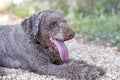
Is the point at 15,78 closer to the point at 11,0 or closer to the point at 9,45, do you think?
the point at 9,45

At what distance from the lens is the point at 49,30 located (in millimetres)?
5840

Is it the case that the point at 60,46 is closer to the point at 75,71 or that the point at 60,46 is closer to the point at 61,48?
the point at 61,48

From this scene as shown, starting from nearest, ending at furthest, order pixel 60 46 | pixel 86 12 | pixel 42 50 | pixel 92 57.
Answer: pixel 60 46
pixel 42 50
pixel 92 57
pixel 86 12

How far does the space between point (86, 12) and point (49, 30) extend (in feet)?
21.0

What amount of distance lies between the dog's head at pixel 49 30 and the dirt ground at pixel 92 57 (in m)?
0.45

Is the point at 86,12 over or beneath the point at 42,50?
over

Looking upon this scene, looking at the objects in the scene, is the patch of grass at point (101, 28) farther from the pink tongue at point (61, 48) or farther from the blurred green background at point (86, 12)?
the pink tongue at point (61, 48)

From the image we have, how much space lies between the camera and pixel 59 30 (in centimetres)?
582

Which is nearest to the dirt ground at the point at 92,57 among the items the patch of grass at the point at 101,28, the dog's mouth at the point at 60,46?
the patch of grass at the point at 101,28

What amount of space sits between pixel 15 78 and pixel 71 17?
5842 mm

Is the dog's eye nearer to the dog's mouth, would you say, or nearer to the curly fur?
the curly fur

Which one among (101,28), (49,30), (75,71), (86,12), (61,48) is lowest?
(75,71)

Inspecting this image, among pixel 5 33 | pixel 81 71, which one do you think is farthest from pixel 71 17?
pixel 81 71

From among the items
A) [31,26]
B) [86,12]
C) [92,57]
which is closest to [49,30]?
[31,26]
